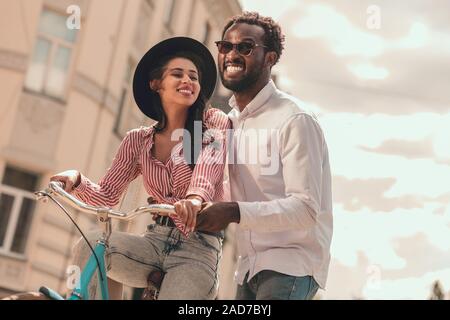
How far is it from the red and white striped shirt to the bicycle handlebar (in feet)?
0.57

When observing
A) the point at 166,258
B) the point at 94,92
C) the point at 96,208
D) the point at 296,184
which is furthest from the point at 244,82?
the point at 94,92

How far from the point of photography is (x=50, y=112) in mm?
12672

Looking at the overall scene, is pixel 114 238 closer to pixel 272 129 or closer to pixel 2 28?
pixel 272 129

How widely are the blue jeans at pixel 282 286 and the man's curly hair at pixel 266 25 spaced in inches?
31.5

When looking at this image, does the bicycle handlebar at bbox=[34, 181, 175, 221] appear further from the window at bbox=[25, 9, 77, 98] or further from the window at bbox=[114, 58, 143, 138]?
the window at bbox=[114, 58, 143, 138]

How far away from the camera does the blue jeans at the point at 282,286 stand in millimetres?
2613

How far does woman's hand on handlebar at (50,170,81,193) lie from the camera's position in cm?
273

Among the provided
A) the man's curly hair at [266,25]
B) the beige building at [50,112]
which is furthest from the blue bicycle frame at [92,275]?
the beige building at [50,112]

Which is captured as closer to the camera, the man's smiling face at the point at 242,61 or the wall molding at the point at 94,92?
the man's smiling face at the point at 242,61

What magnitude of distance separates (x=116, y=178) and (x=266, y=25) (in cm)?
75

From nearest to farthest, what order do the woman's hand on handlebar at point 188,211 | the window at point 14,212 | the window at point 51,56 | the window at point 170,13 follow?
the woman's hand on handlebar at point 188,211 < the window at point 14,212 < the window at point 51,56 < the window at point 170,13

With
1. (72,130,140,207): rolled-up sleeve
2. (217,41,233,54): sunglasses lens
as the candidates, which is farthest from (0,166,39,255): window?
(217,41,233,54): sunglasses lens

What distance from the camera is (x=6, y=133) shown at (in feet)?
40.2

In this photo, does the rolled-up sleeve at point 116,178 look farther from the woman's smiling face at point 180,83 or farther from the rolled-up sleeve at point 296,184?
the rolled-up sleeve at point 296,184
